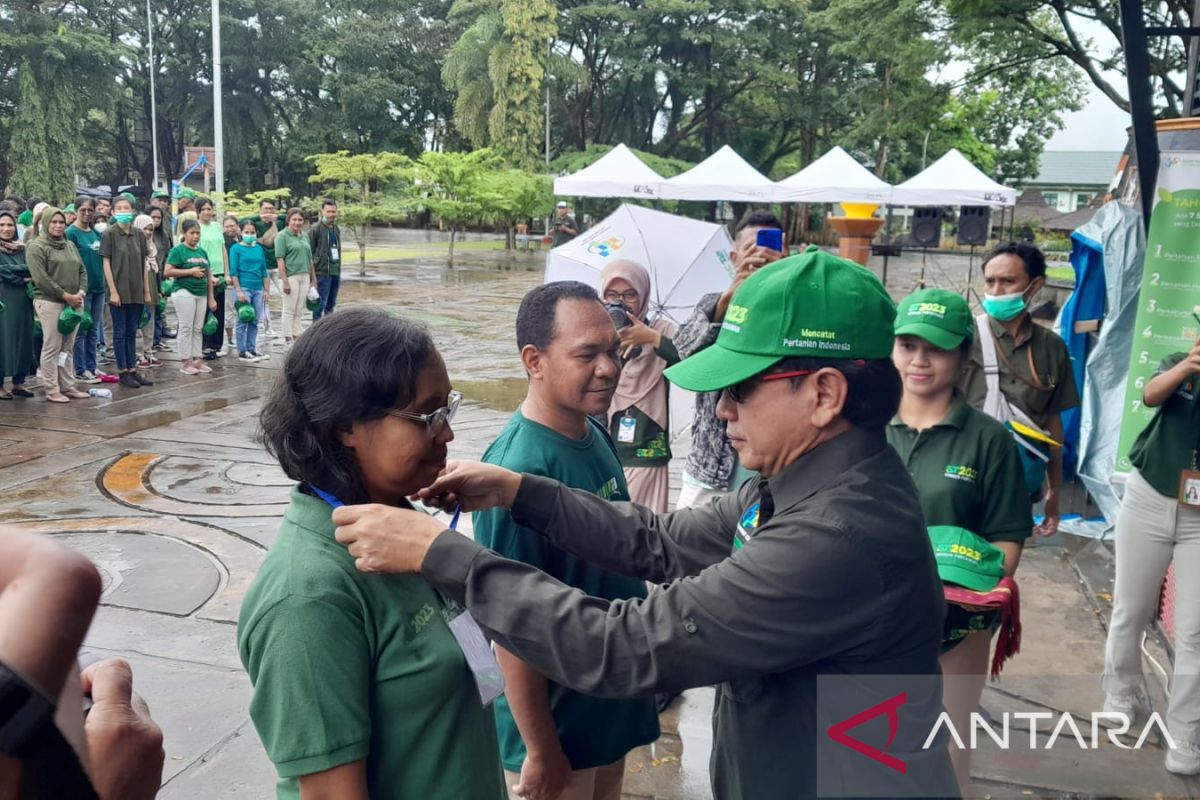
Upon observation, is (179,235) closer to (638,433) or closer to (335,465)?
(638,433)

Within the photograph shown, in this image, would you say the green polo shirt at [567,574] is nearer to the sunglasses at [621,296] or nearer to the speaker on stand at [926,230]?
the sunglasses at [621,296]

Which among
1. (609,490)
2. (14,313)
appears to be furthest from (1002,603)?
(14,313)

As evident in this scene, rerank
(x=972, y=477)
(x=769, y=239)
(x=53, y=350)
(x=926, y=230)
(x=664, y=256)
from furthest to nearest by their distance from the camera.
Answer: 1. (x=926, y=230)
2. (x=53, y=350)
3. (x=664, y=256)
4. (x=769, y=239)
5. (x=972, y=477)

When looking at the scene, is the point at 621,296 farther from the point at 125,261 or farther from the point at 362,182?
the point at 362,182

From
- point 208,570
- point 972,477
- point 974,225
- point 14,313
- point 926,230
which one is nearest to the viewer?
point 972,477

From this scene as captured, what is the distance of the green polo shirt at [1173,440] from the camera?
3.85m

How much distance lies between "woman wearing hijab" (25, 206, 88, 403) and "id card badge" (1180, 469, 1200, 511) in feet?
32.4

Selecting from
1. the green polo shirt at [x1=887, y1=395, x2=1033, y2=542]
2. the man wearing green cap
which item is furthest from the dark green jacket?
the green polo shirt at [x1=887, y1=395, x2=1033, y2=542]

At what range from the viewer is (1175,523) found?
3.91 metres

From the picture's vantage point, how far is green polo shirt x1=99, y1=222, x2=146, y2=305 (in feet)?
35.5

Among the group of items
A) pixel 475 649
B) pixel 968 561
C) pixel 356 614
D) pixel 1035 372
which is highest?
pixel 1035 372

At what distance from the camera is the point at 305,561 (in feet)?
5.44

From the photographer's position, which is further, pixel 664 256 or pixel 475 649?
pixel 664 256

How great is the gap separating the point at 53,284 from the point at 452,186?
18009 mm
